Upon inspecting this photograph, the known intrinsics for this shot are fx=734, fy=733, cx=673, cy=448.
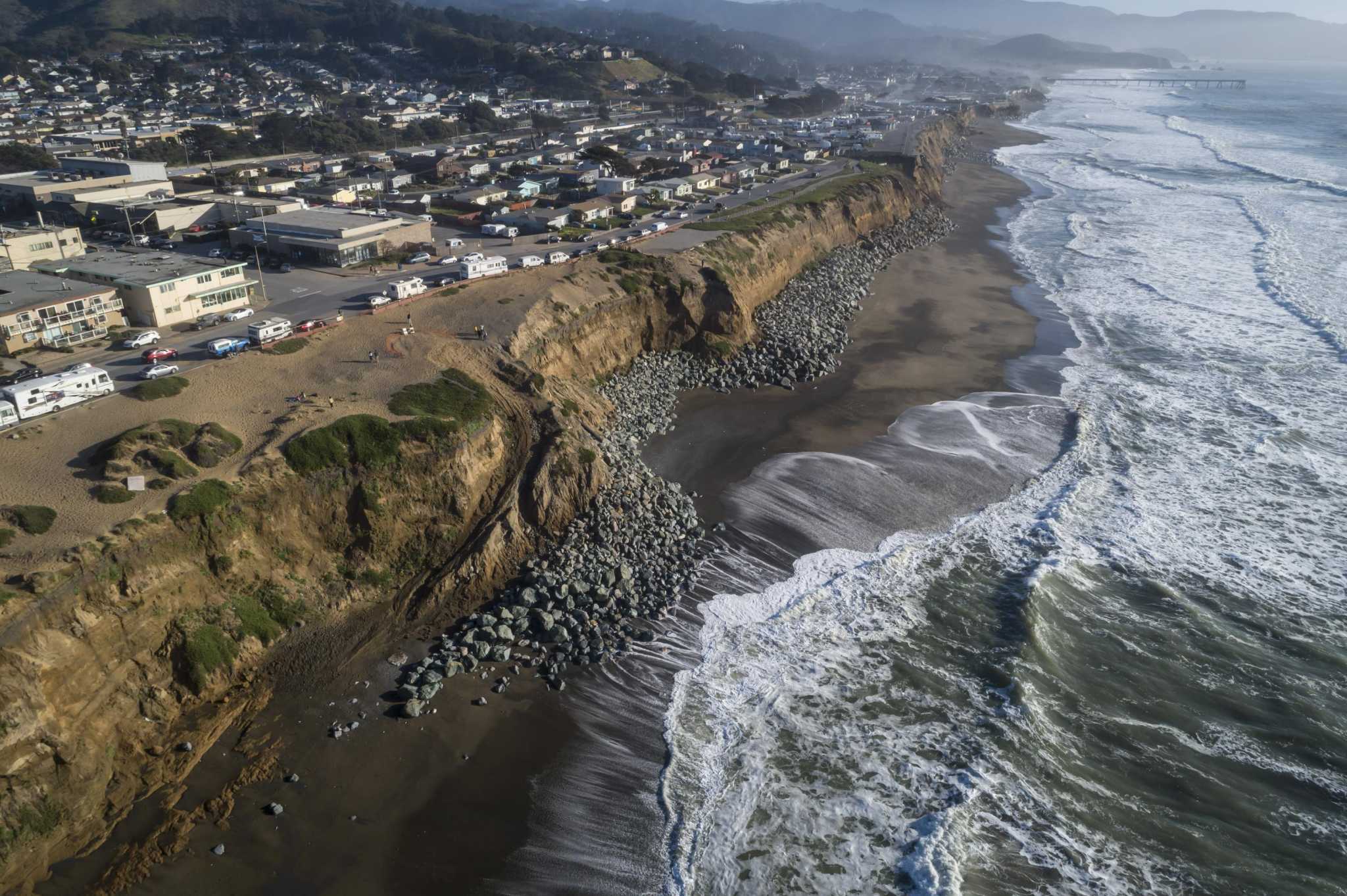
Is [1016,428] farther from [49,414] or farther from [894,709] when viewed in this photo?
[49,414]

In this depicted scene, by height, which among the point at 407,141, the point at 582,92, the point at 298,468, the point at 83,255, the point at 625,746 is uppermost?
the point at 582,92

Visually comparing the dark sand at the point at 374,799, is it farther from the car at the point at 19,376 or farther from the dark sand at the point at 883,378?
the car at the point at 19,376

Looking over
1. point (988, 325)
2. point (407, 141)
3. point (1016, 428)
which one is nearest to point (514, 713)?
point (1016, 428)

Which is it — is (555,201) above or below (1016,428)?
above

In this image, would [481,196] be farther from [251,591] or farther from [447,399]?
[251,591]

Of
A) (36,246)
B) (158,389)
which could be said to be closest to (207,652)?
(158,389)

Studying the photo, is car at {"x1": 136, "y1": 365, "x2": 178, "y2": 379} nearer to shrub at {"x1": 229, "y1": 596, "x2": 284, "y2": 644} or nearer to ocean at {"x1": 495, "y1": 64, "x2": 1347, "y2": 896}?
shrub at {"x1": 229, "y1": 596, "x2": 284, "y2": 644}
